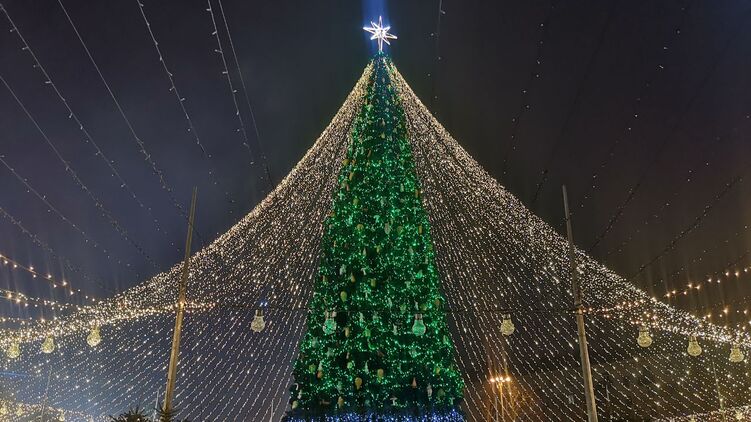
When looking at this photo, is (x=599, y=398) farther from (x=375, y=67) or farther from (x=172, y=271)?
(x=172, y=271)

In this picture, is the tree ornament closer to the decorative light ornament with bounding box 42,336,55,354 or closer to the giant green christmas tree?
the giant green christmas tree

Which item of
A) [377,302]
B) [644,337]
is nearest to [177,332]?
[377,302]

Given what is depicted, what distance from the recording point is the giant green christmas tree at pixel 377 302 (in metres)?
15.6

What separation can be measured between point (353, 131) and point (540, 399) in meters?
30.9

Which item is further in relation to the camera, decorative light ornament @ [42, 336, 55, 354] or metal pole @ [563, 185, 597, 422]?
decorative light ornament @ [42, 336, 55, 354]

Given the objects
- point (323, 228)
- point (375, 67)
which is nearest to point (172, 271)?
point (323, 228)

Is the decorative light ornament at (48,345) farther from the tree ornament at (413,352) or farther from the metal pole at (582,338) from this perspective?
the metal pole at (582,338)

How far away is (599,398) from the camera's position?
36531 millimetres

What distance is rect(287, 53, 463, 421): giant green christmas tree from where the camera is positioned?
15641mm

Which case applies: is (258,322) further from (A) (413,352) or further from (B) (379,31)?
(B) (379,31)

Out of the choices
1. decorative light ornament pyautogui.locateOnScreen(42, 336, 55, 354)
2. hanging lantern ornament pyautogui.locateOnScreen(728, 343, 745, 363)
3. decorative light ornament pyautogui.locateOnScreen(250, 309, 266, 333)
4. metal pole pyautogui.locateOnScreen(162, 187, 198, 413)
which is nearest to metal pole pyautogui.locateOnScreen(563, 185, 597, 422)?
hanging lantern ornament pyautogui.locateOnScreen(728, 343, 745, 363)

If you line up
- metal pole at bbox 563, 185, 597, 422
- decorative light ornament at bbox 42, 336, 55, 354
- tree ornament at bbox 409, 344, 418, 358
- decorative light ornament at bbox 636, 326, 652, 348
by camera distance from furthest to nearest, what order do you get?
tree ornament at bbox 409, 344, 418, 358, decorative light ornament at bbox 42, 336, 55, 354, metal pole at bbox 563, 185, 597, 422, decorative light ornament at bbox 636, 326, 652, 348

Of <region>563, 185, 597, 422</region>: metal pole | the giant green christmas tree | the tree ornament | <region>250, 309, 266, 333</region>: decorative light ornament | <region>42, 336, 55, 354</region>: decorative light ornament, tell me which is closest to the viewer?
<region>250, 309, 266, 333</region>: decorative light ornament

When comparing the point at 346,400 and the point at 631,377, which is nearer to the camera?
the point at 346,400
